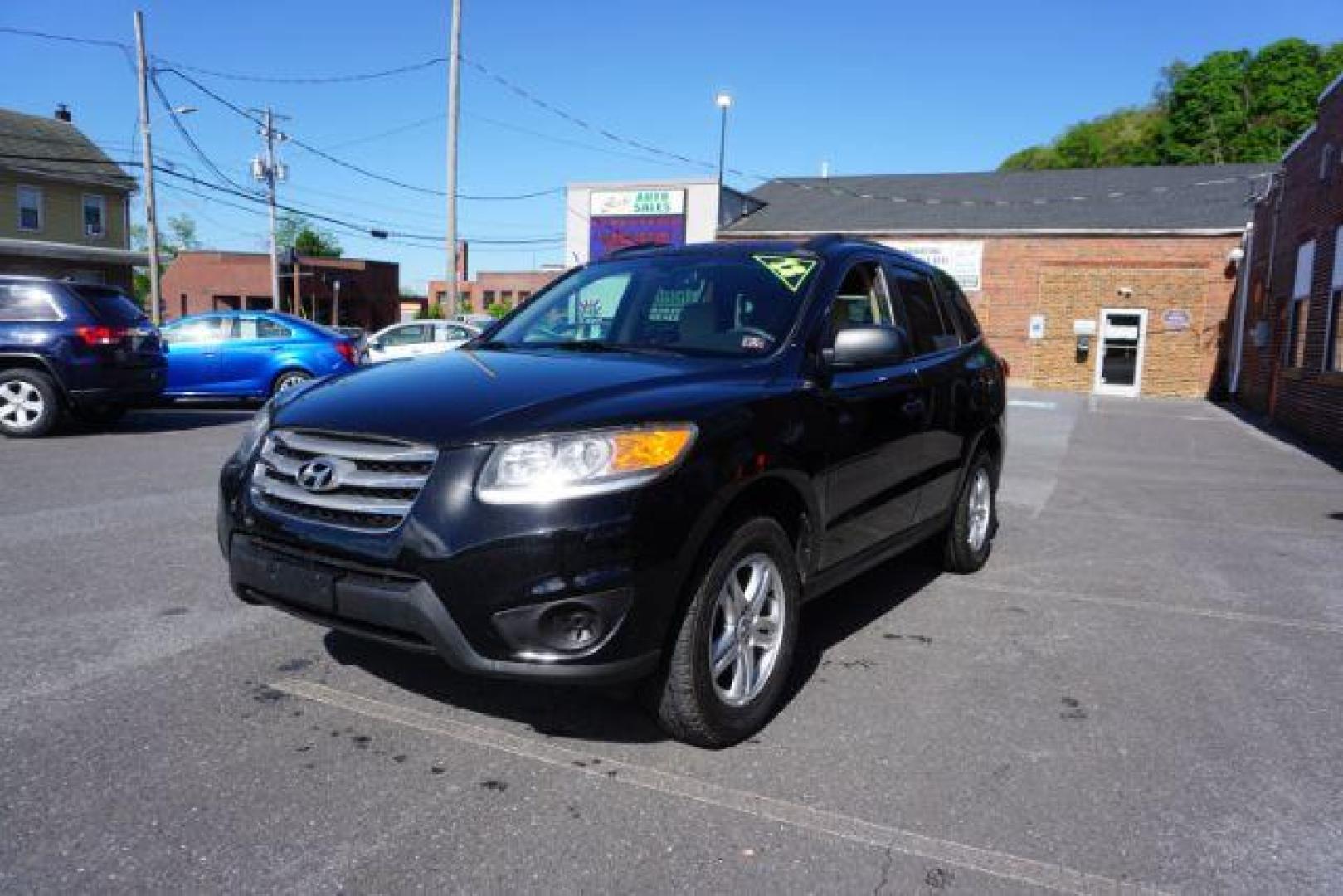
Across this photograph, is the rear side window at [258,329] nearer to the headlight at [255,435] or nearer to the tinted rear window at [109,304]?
the tinted rear window at [109,304]

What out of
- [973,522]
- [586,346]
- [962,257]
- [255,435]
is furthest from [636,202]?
[255,435]

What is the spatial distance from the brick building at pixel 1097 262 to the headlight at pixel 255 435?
936 inches

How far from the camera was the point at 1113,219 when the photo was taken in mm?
27734

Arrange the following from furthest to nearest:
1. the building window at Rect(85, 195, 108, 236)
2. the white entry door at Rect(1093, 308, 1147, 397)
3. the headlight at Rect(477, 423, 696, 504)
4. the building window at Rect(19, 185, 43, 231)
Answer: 1. the building window at Rect(85, 195, 108, 236)
2. the building window at Rect(19, 185, 43, 231)
3. the white entry door at Rect(1093, 308, 1147, 397)
4. the headlight at Rect(477, 423, 696, 504)

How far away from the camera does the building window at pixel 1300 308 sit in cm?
1568

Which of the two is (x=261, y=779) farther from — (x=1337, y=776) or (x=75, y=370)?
(x=75, y=370)

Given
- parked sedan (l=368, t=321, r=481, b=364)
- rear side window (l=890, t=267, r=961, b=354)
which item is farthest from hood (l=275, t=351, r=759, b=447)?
parked sedan (l=368, t=321, r=481, b=364)

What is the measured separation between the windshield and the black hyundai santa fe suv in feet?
0.05

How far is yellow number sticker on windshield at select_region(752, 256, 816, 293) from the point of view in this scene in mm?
4062

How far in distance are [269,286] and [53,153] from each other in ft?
59.1

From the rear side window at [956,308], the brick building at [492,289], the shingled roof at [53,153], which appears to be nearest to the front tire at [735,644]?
the rear side window at [956,308]

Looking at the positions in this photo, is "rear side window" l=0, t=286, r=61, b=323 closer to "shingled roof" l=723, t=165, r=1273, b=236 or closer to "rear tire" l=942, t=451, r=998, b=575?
"rear tire" l=942, t=451, r=998, b=575

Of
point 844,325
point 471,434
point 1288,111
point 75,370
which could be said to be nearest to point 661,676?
point 471,434

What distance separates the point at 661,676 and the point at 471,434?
3.13 ft
